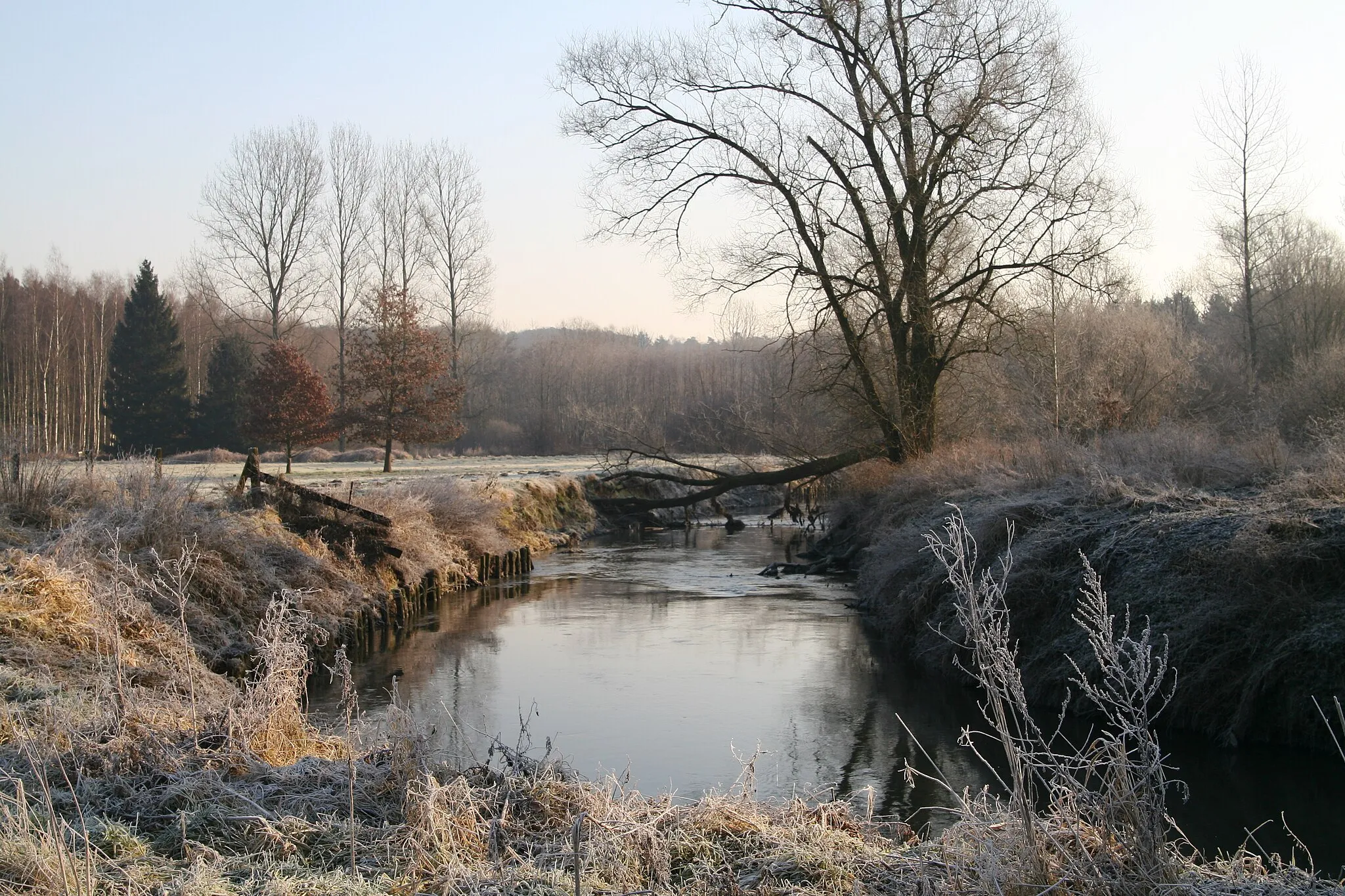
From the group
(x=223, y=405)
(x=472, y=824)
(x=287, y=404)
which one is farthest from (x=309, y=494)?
(x=223, y=405)

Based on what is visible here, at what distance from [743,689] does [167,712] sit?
657 centimetres

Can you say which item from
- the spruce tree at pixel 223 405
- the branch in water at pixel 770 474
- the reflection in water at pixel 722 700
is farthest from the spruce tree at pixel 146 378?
the reflection in water at pixel 722 700

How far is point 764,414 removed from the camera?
38.4m

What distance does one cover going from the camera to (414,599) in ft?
57.9

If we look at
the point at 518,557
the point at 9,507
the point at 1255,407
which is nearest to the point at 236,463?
the point at 518,557

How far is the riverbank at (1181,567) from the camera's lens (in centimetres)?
939

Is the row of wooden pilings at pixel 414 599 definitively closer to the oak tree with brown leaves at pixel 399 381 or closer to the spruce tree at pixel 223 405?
the oak tree with brown leaves at pixel 399 381

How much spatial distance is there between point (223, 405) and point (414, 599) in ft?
112

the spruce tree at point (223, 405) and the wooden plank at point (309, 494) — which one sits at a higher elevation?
the spruce tree at point (223, 405)

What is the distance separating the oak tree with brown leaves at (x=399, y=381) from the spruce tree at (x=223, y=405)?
14940mm

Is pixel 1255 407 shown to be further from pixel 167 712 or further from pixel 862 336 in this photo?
pixel 167 712

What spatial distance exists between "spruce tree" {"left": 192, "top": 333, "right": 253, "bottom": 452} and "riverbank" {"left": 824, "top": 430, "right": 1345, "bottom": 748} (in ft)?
124

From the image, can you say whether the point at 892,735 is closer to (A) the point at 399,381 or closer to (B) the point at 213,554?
(B) the point at 213,554

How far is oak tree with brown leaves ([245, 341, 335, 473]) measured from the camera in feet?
107
